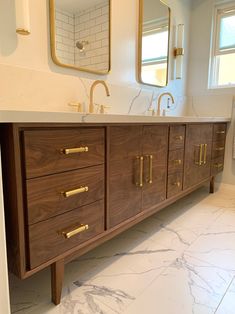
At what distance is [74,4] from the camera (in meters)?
1.46

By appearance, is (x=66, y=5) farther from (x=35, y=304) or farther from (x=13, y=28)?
(x=35, y=304)

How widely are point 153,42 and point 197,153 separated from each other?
1106 mm

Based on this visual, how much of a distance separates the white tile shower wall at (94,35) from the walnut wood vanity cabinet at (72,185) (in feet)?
2.22

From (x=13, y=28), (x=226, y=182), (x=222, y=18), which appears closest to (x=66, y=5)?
(x=13, y=28)

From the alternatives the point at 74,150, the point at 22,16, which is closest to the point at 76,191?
the point at 74,150

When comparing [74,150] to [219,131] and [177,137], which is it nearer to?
[177,137]

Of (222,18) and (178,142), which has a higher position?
(222,18)

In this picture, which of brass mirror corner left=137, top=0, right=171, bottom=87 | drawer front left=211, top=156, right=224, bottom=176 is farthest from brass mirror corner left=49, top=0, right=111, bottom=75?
drawer front left=211, top=156, right=224, bottom=176

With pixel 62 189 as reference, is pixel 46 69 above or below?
above

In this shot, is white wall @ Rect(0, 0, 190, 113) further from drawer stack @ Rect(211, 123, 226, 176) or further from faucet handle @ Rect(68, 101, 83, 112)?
drawer stack @ Rect(211, 123, 226, 176)

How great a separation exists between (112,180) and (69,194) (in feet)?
0.89

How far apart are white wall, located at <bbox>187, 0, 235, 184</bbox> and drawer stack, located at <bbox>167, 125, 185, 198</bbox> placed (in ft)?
3.65

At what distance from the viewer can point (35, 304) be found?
96 centimetres

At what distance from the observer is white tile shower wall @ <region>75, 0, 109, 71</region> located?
5.00 feet
